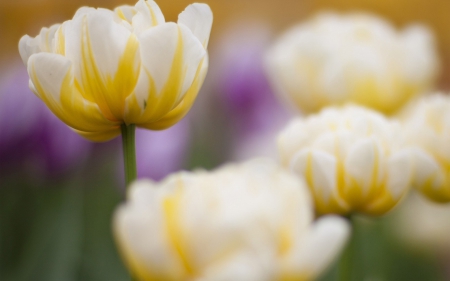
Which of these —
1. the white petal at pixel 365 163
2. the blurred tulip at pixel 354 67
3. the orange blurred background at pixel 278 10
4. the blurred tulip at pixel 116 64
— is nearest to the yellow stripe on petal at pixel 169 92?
the blurred tulip at pixel 116 64

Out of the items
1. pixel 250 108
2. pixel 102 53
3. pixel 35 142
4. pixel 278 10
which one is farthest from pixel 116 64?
pixel 278 10

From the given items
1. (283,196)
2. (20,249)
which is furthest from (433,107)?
(20,249)

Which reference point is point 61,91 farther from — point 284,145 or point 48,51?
point 284,145

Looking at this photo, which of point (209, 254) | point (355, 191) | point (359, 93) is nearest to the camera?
point (209, 254)

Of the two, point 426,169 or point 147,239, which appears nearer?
point 147,239

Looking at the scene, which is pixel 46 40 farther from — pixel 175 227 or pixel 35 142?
pixel 35 142

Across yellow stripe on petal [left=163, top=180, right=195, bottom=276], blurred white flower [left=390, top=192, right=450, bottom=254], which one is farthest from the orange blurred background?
yellow stripe on petal [left=163, top=180, right=195, bottom=276]

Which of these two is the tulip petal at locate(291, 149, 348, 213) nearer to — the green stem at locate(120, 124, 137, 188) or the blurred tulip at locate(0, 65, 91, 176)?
the green stem at locate(120, 124, 137, 188)
